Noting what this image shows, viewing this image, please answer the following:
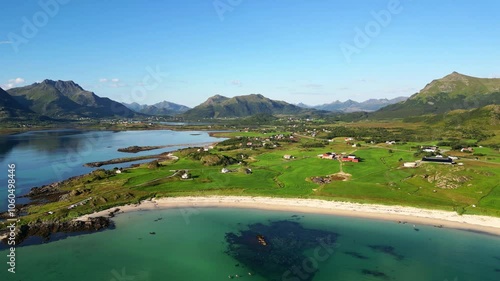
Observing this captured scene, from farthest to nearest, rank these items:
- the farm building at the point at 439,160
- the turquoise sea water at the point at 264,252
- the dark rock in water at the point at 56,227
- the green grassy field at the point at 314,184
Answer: the farm building at the point at 439,160 < the green grassy field at the point at 314,184 < the dark rock in water at the point at 56,227 < the turquoise sea water at the point at 264,252

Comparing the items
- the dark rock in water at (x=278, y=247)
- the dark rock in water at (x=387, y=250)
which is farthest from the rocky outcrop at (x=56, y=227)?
the dark rock in water at (x=387, y=250)

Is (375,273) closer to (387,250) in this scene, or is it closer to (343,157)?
(387,250)

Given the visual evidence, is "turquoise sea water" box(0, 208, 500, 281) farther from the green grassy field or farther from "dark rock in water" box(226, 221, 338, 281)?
the green grassy field

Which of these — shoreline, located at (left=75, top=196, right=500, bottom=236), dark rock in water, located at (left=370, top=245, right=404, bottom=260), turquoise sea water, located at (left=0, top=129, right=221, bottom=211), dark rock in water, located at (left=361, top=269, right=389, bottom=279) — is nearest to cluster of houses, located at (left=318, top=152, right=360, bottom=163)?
shoreline, located at (left=75, top=196, right=500, bottom=236)

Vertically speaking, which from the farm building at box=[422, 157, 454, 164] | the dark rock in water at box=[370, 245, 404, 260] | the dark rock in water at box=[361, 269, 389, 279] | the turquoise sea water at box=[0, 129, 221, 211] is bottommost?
the dark rock in water at box=[370, 245, 404, 260]

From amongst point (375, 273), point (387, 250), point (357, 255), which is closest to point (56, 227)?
point (357, 255)

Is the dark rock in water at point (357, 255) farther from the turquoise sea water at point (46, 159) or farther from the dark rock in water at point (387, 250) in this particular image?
the turquoise sea water at point (46, 159)
